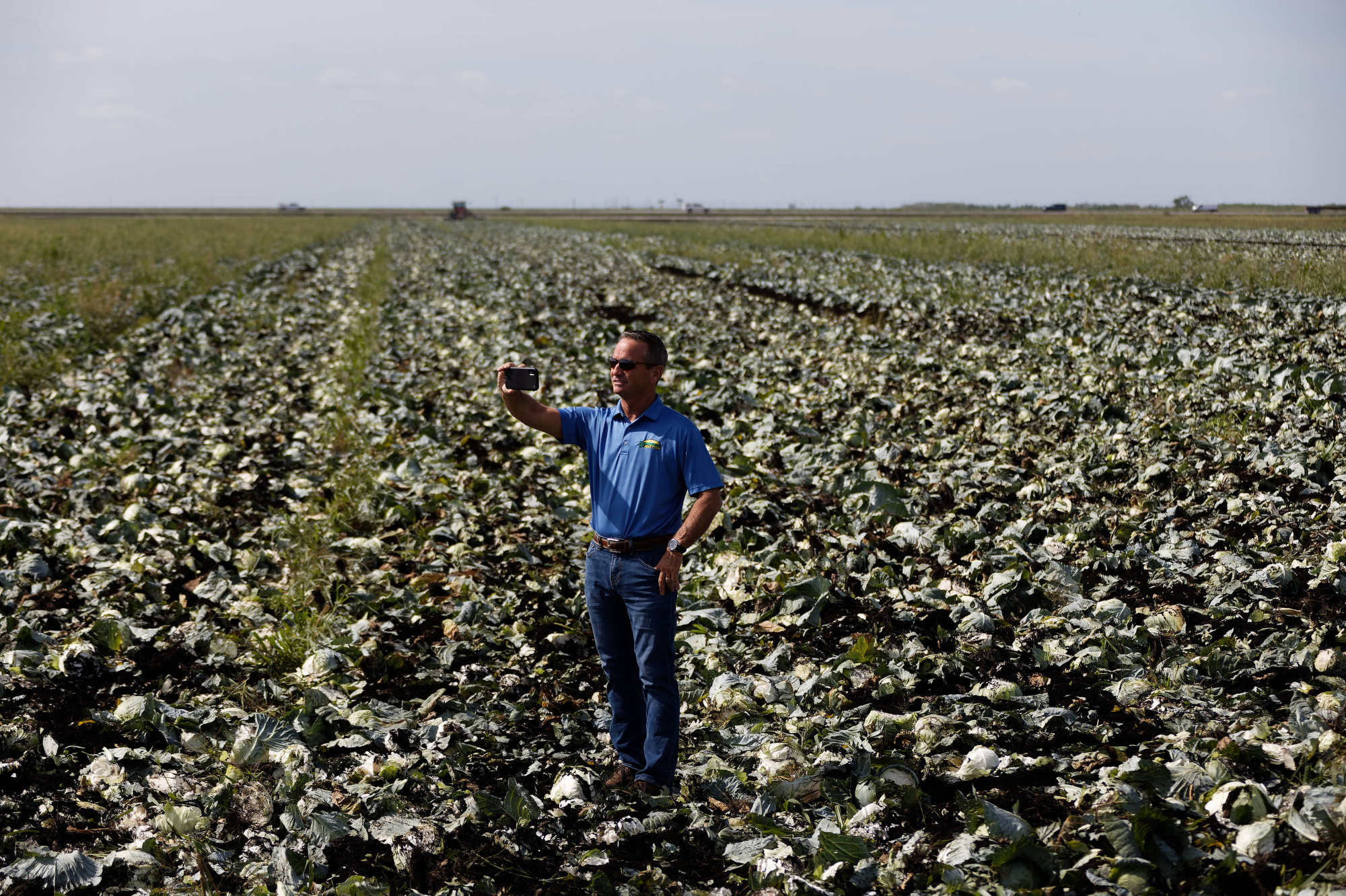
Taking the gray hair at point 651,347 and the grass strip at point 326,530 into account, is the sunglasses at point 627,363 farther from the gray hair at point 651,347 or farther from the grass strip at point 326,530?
the grass strip at point 326,530

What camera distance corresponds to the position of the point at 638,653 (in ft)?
15.8

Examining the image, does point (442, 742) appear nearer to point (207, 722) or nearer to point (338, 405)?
point (207, 722)

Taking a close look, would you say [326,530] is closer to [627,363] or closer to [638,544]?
[638,544]

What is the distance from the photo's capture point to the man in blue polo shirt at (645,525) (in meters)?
4.73

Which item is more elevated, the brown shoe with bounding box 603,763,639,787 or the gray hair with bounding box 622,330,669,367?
the gray hair with bounding box 622,330,669,367

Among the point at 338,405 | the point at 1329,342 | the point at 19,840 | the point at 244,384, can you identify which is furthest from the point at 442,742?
the point at 1329,342

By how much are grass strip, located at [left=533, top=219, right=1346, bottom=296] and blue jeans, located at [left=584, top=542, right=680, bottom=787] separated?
18.0 metres

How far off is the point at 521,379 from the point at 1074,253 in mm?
Result: 25801

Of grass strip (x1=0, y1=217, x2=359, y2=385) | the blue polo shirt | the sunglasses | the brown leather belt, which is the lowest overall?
the brown leather belt

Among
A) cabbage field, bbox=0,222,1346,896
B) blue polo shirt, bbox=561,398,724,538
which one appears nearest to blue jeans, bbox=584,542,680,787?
A: blue polo shirt, bbox=561,398,724,538

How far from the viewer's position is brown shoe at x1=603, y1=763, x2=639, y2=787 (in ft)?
16.5

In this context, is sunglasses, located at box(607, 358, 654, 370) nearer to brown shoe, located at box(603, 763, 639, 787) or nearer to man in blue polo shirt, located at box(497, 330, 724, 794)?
man in blue polo shirt, located at box(497, 330, 724, 794)

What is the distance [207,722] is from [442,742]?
145 cm

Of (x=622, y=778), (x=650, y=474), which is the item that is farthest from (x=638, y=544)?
(x=622, y=778)
